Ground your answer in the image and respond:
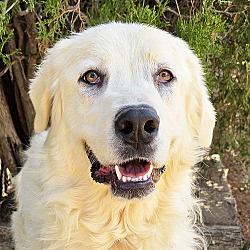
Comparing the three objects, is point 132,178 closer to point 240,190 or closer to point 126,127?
point 126,127

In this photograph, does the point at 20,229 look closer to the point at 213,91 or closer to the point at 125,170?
the point at 125,170

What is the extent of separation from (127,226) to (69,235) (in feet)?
1.16

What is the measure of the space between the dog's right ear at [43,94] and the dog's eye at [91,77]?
338 mm

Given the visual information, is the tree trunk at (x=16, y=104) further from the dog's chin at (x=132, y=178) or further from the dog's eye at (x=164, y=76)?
the dog's chin at (x=132, y=178)

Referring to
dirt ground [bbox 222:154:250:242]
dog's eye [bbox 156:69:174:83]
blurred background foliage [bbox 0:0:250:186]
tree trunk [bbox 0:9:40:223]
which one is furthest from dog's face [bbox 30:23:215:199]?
dirt ground [bbox 222:154:250:242]

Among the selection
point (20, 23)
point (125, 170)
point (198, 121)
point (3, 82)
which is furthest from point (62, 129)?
point (3, 82)

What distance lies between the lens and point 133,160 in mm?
3090

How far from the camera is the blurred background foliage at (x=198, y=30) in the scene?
4.04m

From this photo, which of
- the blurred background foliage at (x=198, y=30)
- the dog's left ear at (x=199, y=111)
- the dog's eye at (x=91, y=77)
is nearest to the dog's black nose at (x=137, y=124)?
the dog's eye at (x=91, y=77)

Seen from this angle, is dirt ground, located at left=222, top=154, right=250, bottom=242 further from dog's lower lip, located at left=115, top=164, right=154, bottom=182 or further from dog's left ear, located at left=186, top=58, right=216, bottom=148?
dog's lower lip, located at left=115, top=164, right=154, bottom=182

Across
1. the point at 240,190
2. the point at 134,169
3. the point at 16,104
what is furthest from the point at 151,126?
the point at 240,190

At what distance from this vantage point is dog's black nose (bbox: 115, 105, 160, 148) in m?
2.84

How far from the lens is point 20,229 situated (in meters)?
4.09

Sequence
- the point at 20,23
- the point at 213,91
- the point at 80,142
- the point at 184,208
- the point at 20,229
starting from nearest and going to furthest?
the point at 80,142, the point at 184,208, the point at 20,229, the point at 20,23, the point at 213,91
